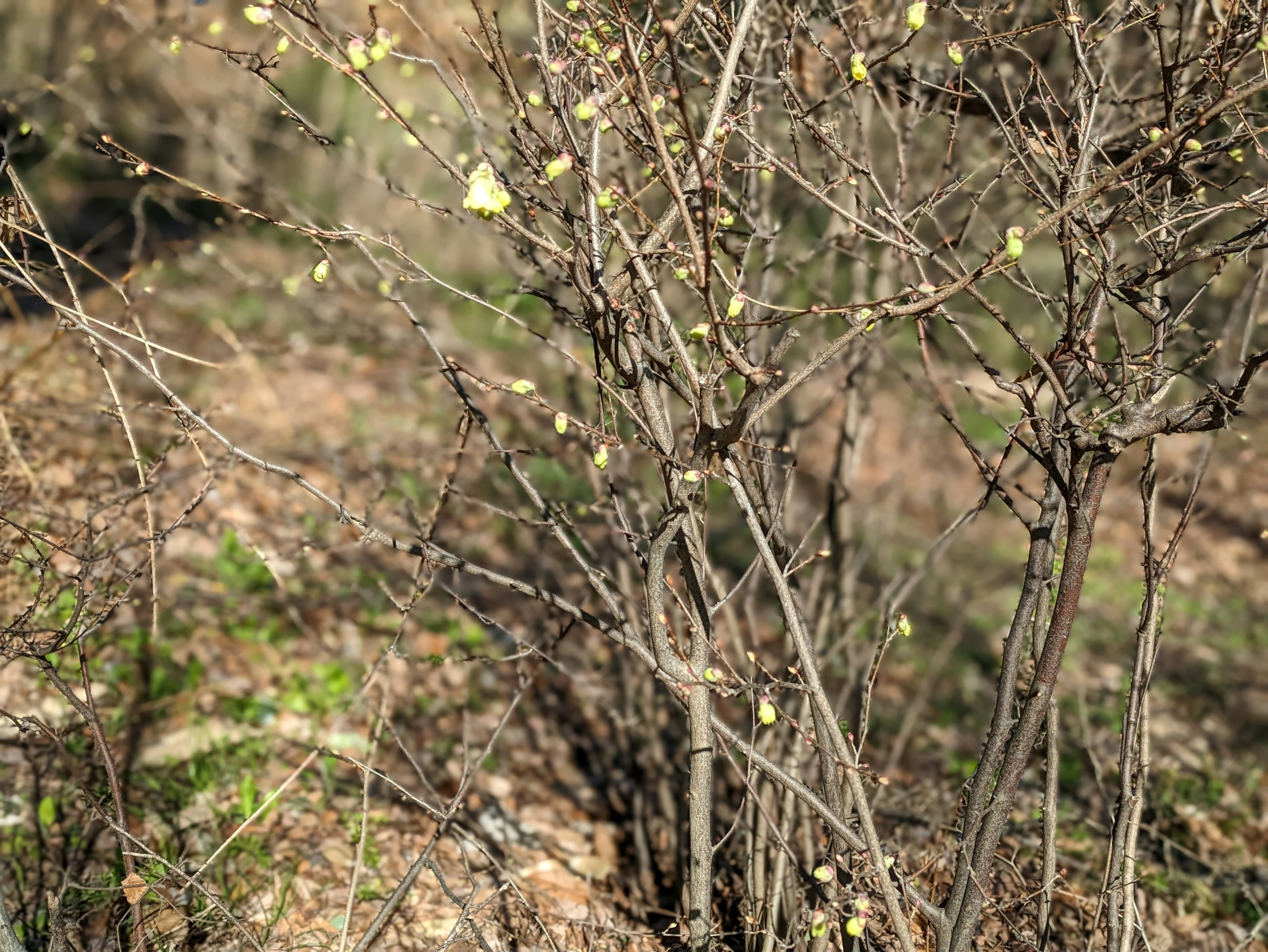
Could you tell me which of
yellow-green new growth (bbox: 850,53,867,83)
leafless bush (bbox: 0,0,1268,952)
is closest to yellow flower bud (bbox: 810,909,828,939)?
leafless bush (bbox: 0,0,1268,952)

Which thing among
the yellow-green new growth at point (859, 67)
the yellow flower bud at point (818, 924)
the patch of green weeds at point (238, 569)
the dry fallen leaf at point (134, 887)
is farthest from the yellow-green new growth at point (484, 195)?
the patch of green weeds at point (238, 569)

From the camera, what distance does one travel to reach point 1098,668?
507cm

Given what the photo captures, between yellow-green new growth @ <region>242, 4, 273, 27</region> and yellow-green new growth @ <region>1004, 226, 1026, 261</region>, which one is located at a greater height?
yellow-green new growth @ <region>1004, 226, 1026, 261</region>

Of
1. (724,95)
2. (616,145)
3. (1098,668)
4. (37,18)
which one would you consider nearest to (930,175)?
(616,145)

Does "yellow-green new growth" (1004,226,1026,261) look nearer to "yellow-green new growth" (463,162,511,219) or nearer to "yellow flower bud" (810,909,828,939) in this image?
"yellow-green new growth" (463,162,511,219)

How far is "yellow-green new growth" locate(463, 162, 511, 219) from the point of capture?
4.77ft

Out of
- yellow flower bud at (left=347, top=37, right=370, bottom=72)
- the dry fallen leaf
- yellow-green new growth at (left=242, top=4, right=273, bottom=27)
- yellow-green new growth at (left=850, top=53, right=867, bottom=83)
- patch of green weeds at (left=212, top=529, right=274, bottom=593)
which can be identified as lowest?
the dry fallen leaf

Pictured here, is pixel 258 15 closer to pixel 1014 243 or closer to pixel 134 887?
pixel 1014 243

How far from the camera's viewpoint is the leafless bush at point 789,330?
1.77m

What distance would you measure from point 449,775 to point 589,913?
933mm

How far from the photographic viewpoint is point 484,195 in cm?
146

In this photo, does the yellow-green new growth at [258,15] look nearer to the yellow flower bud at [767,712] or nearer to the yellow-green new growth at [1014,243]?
the yellow-green new growth at [1014,243]

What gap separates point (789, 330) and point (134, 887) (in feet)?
6.25

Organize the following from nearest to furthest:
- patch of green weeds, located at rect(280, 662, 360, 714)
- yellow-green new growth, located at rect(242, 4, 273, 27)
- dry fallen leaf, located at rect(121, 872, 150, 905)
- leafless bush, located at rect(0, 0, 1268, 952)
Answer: yellow-green new growth, located at rect(242, 4, 273, 27) < leafless bush, located at rect(0, 0, 1268, 952) < dry fallen leaf, located at rect(121, 872, 150, 905) < patch of green weeds, located at rect(280, 662, 360, 714)
